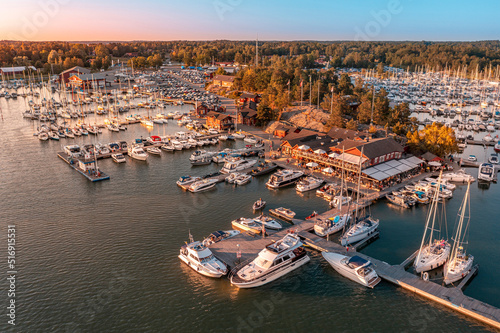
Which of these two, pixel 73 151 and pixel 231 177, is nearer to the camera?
pixel 231 177

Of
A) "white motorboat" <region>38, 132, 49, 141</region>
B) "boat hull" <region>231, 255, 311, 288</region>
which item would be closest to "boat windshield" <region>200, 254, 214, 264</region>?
"boat hull" <region>231, 255, 311, 288</region>

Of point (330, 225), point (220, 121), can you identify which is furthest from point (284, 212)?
point (220, 121)

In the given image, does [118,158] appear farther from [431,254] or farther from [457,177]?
[457,177]

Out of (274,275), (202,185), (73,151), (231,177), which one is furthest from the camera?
(73,151)

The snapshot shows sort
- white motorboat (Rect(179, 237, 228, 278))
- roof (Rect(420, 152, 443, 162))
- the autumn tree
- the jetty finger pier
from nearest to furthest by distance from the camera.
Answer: the jetty finger pier < white motorboat (Rect(179, 237, 228, 278)) < roof (Rect(420, 152, 443, 162)) < the autumn tree

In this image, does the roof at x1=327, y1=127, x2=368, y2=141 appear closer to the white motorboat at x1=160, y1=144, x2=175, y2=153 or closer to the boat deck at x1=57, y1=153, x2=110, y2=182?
the white motorboat at x1=160, y1=144, x2=175, y2=153

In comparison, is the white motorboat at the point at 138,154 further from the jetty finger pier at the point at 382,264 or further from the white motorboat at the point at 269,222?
the jetty finger pier at the point at 382,264
